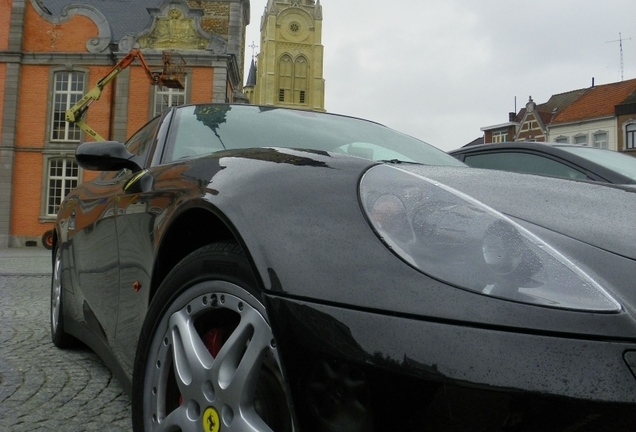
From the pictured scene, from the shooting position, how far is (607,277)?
108cm

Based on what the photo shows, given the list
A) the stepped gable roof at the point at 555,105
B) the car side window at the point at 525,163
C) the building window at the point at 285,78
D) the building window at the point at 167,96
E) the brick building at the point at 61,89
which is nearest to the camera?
the car side window at the point at 525,163

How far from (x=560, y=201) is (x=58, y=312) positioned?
3.00m

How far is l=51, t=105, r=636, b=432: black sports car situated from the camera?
95 cm

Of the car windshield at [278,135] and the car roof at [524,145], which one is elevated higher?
the car roof at [524,145]

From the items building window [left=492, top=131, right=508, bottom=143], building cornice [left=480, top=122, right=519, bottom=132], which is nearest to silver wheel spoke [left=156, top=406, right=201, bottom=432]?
building cornice [left=480, top=122, right=519, bottom=132]

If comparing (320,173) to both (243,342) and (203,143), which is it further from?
(203,143)

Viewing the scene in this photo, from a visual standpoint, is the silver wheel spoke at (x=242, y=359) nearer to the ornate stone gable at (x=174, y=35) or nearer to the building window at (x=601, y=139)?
the ornate stone gable at (x=174, y=35)

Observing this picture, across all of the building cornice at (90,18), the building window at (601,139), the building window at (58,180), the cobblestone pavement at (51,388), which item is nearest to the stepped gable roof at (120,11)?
the building cornice at (90,18)

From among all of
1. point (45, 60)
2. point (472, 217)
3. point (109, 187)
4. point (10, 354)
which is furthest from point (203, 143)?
point (45, 60)

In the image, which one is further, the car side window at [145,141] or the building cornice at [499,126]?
the building cornice at [499,126]

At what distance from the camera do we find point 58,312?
3494mm

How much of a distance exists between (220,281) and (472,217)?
59cm

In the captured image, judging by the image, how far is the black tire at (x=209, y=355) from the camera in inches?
48.3

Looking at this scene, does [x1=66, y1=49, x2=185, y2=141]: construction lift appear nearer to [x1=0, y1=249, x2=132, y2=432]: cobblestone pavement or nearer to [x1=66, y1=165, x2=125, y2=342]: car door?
[x1=0, y1=249, x2=132, y2=432]: cobblestone pavement
